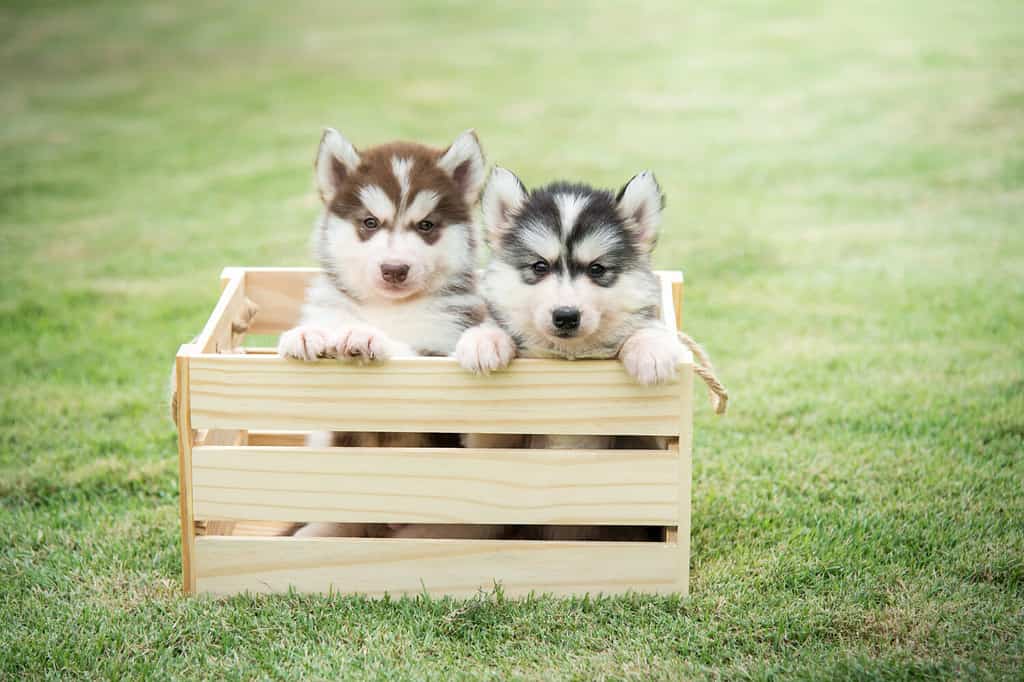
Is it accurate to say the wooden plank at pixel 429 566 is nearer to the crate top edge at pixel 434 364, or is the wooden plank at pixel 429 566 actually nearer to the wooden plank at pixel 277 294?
the crate top edge at pixel 434 364

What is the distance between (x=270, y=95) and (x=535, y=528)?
26.1 feet

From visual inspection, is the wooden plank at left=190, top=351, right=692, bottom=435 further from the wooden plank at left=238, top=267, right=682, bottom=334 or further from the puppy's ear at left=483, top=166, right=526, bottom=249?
the wooden plank at left=238, top=267, right=682, bottom=334

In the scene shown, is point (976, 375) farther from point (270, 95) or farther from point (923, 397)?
point (270, 95)

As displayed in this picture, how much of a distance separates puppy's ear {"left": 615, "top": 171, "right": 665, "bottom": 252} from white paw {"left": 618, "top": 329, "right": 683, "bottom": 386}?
318 mm

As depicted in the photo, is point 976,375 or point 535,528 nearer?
point 535,528

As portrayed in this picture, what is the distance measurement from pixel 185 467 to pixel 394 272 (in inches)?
30.3

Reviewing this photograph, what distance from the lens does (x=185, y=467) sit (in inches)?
118

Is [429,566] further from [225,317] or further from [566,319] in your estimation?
[225,317]

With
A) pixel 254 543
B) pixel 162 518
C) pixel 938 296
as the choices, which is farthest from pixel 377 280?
pixel 938 296

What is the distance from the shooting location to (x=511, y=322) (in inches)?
119

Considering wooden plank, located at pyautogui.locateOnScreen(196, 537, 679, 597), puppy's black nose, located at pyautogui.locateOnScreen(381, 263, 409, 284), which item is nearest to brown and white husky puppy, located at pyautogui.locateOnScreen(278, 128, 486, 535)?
puppy's black nose, located at pyautogui.locateOnScreen(381, 263, 409, 284)

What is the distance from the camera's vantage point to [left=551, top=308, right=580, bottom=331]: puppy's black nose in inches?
111

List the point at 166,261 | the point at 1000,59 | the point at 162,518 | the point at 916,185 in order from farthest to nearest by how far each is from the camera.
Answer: the point at 1000,59 → the point at 916,185 → the point at 166,261 → the point at 162,518

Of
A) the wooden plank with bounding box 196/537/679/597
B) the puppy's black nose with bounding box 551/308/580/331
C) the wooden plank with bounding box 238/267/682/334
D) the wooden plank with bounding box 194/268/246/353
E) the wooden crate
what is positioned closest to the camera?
the puppy's black nose with bounding box 551/308/580/331
